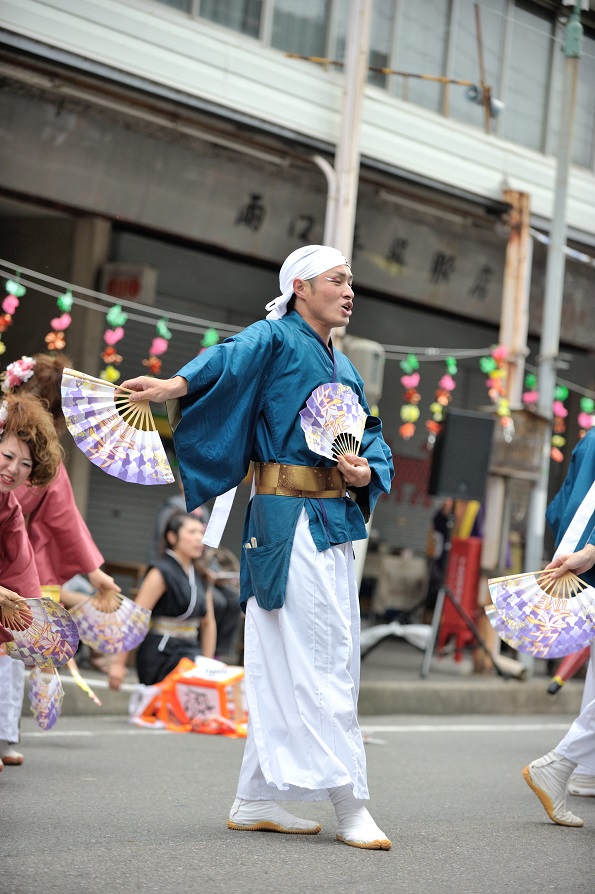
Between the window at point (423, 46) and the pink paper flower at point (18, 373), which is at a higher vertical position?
the window at point (423, 46)

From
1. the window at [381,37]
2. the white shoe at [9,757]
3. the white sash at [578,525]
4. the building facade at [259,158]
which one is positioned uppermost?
the window at [381,37]

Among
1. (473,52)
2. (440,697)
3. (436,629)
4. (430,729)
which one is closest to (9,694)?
(430,729)

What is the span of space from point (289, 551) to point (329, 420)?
0.47 m

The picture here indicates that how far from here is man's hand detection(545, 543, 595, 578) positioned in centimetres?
526

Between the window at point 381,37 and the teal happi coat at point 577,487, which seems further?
the window at point 381,37

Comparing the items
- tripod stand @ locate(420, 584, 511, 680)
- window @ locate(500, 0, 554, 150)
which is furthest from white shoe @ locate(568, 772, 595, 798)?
window @ locate(500, 0, 554, 150)

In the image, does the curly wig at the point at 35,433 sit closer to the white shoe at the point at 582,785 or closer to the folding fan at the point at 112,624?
the folding fan at the point at 112,624

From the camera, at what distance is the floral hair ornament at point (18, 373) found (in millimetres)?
6184

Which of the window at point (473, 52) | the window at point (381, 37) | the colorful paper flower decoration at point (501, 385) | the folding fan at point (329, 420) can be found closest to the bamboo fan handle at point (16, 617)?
the folding fan at point (329, 420)

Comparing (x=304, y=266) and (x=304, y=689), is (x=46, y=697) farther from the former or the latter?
(x=304, y=266)

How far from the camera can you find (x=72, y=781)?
5.86 metres

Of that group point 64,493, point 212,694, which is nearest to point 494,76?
point 212,694

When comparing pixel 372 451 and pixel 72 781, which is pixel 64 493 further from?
pixel 372 451

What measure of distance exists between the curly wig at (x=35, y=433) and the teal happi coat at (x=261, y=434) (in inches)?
24.9
